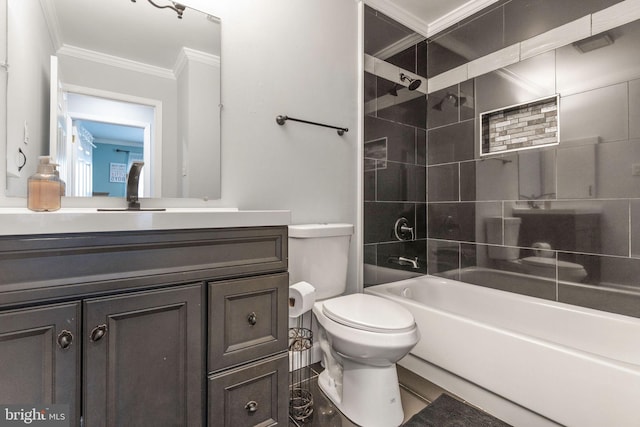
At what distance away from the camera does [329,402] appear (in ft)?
5.13

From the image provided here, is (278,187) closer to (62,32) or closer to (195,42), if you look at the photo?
(195,42)

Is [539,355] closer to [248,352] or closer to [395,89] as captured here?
[248,352]

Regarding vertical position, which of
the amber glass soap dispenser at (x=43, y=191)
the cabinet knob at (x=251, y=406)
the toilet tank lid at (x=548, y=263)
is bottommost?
the cabinet knob at (x=251, y=406)

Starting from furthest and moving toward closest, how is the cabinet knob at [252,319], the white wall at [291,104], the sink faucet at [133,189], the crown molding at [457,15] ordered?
the crown molding at [457,15] < the white wall at [291,104] < the sink faucet at [133,189] < the cabinet knob at [252,319]

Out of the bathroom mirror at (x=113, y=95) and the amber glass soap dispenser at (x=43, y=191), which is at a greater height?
the bathroom mirror at (x=113, y=95)

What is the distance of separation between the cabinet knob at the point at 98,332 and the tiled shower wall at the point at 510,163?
5.28ft

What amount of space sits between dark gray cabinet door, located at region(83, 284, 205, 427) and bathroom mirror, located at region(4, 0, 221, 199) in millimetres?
667

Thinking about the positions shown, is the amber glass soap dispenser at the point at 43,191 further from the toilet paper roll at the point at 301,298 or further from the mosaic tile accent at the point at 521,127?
the mosaic tile accent at the point at 521,127

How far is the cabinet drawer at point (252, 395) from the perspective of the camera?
982 millimetres

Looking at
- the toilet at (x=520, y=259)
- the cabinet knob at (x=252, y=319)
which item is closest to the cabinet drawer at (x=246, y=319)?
the cabinet knob at (x=252, y=319)

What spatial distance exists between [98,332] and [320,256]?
41.2 inches

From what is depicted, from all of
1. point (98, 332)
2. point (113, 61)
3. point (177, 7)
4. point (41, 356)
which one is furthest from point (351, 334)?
point (177, 7)

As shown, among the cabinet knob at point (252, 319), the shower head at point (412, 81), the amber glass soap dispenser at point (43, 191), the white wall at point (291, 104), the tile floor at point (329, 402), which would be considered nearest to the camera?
the amber glass soap dispenser at point (43, 191)

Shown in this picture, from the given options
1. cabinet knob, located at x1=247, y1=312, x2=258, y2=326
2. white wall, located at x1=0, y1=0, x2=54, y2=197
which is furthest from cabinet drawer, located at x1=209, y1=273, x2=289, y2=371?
white wall, located at x1=0, y1=0, x2=54, y2=197
